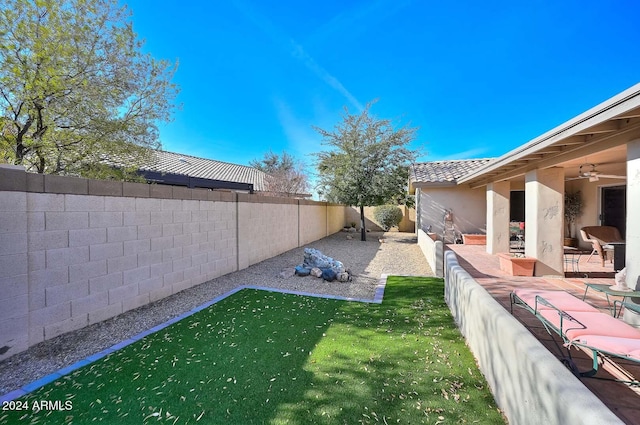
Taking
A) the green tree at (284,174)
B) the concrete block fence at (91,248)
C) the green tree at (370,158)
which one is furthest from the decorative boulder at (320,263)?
the green tree at (284,174)

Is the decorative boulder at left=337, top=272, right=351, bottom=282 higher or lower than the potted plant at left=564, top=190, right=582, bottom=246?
lower

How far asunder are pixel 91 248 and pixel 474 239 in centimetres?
1495

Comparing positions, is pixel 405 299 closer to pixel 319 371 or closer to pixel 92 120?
pixel 319 371

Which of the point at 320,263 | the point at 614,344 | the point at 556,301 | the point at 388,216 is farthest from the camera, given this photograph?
the point at 388,216

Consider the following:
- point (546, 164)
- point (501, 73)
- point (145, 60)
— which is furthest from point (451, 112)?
point (145, 60)

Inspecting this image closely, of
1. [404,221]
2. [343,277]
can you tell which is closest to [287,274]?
[343,277]

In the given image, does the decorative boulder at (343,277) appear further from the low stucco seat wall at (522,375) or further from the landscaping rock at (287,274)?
the low stucco seat wall at (522,375)

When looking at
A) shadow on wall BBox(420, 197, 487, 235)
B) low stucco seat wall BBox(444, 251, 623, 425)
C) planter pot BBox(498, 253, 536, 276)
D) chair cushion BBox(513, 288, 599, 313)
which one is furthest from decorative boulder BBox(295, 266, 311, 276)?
shadow on wall BBox(420, 197, 487, 235)

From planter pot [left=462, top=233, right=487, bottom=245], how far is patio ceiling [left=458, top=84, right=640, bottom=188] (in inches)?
241

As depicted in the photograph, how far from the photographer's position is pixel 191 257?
275 inches

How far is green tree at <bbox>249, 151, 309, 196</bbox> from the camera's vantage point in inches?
1048

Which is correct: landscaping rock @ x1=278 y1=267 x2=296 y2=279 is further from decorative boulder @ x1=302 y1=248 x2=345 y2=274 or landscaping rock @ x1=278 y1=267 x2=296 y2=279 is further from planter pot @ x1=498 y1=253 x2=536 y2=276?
planter pot @ x1=498 y1=253 x2=536 y2=276

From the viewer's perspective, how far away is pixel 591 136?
536 centimetres

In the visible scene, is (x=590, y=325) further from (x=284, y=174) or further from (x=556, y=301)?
(x=284, y=174)
